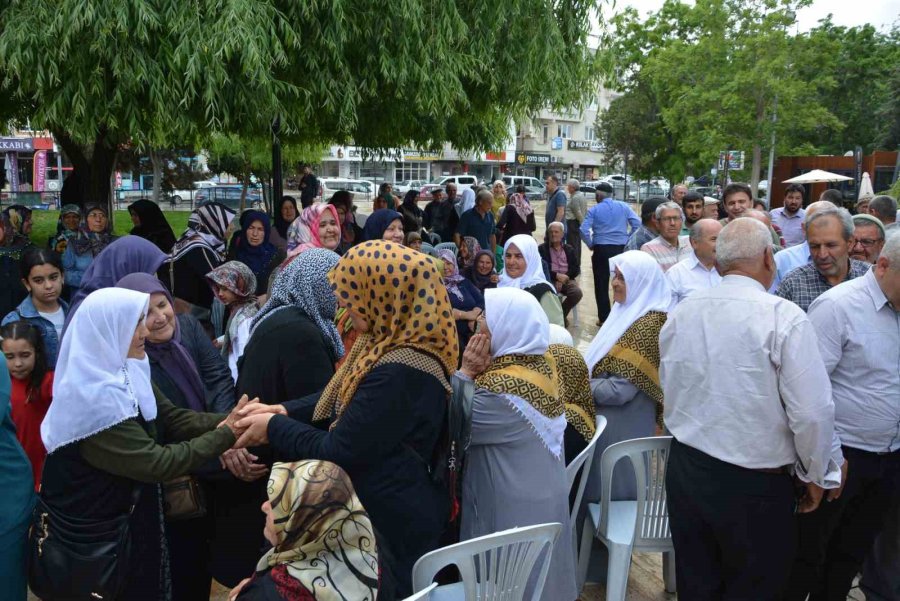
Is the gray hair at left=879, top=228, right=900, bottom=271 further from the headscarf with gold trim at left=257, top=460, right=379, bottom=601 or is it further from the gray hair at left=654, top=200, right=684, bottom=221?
the gray hair at left=654, top=200, right=684, bottom=221

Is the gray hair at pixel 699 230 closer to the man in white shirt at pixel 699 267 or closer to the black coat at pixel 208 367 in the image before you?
the man in white shirt at pixel 699 267

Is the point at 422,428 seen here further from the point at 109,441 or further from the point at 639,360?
the point at 639,360

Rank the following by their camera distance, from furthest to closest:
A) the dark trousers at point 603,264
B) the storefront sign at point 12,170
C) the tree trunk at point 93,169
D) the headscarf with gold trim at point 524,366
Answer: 1. the storefront sign at point 12,170
2. the tree trunk at point 93,169
3. the dark trousers at point 603,264
4. the headscarf with gold trim at point 524,366

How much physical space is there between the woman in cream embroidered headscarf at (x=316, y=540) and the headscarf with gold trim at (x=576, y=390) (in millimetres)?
1558

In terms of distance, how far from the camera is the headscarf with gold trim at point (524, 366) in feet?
9.12

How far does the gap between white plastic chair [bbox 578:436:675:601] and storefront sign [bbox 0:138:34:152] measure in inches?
1489

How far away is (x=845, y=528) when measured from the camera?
326 centimetres

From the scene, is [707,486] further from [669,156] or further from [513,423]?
[669,156]

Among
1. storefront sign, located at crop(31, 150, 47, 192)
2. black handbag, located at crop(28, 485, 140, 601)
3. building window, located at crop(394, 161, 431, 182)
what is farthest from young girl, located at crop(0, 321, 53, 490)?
building window, located at crop(394, 161, 431, 182)

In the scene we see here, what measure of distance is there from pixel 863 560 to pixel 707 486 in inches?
49.7

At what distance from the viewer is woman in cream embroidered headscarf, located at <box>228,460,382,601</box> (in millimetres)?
1975

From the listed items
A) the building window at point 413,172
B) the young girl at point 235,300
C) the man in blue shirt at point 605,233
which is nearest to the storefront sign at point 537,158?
the building window at point 413,172

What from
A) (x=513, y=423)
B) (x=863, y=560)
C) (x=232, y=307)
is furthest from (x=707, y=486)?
(x=232, y=307)

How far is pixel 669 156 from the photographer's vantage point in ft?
109
